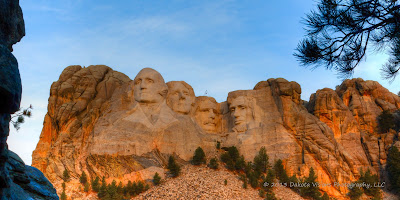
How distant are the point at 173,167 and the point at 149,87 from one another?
5.86 meters

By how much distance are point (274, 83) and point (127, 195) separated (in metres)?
13.0

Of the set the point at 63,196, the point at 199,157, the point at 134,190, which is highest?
the point at 199,157

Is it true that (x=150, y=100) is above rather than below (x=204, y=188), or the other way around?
above

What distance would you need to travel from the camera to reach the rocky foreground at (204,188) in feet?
88.5

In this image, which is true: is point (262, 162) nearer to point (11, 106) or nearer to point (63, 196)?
point (63, 196)

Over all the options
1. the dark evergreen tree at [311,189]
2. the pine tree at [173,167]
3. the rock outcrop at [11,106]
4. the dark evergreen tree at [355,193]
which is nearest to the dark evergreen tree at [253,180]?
the dark evergreen tree at [311,189]

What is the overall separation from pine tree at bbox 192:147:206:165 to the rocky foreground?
0.39 meters

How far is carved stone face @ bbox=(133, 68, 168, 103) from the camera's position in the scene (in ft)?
104

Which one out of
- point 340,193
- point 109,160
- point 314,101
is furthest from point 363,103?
point 109,160

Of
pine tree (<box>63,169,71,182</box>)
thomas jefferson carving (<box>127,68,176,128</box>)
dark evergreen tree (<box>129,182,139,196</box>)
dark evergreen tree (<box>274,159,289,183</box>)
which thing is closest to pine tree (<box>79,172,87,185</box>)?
pine tree (<box>63,169,71,182</box>)

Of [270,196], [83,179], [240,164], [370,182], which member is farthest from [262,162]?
[83,179]

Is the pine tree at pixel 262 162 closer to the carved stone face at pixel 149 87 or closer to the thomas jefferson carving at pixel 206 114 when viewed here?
the thomas jefferson carving at pixel 206 114

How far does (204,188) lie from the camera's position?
90.1 ft

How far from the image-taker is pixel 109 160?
95.4 ft
